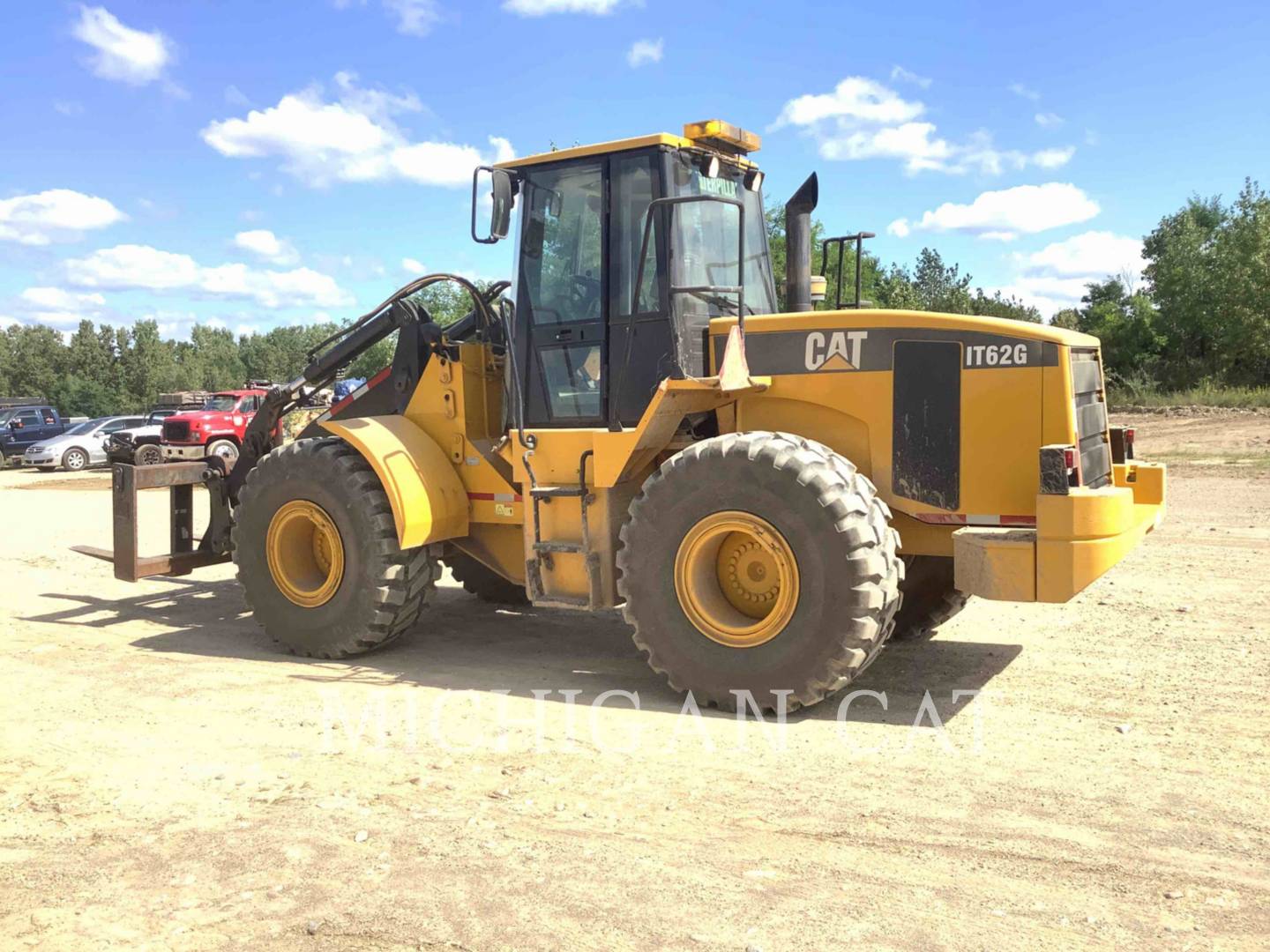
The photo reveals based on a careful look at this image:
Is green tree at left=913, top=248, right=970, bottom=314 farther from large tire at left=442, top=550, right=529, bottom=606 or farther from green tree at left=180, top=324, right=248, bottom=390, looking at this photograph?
green tree at left=180, top=324, right=248, bottom=390

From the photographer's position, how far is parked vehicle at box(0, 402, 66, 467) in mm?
33406

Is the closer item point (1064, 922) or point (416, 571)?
point (1064, 922)

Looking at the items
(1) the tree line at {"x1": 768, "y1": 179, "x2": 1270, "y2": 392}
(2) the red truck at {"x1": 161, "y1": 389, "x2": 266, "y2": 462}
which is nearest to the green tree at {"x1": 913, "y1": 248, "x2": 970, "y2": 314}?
(1) the tree line at {"x1": 768, "y1": 179, "x2": 1270, "y2": 392}

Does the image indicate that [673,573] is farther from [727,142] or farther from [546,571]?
[727,142]

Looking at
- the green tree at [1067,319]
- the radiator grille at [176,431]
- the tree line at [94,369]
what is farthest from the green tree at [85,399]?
the green tree at [1067,319]

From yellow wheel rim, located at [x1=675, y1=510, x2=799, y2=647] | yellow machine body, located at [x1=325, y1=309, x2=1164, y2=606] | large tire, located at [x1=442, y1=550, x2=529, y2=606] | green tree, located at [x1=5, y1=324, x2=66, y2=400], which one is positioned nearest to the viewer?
yellow machine body, located at [x1=325, y1=309, x2=1164, y2=606]

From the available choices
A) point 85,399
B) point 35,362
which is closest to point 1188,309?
point 85,399

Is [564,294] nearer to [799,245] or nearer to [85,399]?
[799,245]

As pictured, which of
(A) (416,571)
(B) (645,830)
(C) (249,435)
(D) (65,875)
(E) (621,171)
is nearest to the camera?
(D) (65,875)

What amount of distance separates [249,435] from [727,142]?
440 centimetres

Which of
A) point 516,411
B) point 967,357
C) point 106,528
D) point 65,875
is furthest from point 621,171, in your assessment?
point 106,528

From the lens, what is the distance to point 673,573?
587cm

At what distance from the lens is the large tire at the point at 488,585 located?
9.01 m

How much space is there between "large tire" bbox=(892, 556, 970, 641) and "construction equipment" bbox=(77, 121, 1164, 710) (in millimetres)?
16
